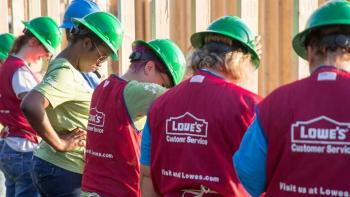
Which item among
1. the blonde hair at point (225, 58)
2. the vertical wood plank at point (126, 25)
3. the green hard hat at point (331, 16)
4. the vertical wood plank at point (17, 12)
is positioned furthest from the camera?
the vertical wood plank at point (17, 12)

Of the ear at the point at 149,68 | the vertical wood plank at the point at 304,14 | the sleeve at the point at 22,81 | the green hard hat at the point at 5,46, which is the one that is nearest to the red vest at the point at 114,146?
the ear at the point at 149,68

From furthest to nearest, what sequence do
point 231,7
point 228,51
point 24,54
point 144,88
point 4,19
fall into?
1. point 4,19
2. point 231,7
3. point 24,54
4. point 144,88
5. point 228,51

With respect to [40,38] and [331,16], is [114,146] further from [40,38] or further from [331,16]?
[40,38]

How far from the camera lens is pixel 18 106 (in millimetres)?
4883

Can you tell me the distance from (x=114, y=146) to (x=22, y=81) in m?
1.59

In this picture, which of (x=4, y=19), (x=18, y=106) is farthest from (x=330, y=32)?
(x=4, y=19)

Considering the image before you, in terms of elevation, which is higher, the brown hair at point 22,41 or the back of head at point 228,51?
the back of head at point 228,51

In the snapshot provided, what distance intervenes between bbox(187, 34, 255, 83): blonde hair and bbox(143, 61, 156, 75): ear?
514mm

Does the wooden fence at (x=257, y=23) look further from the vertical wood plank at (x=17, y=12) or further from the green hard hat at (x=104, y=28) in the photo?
the vertical wood plank at (x=17, y=12)

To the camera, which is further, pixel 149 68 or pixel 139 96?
pixel 149 68

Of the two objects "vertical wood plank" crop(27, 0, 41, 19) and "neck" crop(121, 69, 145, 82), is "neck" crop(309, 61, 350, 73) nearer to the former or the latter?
"neck" crop(121, 69, 145, 82)

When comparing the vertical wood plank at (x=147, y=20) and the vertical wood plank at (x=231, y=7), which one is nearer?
the vertical wood plank at (x=231, y=7)

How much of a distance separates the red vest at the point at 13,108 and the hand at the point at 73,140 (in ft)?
3.26

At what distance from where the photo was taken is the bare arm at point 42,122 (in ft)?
12.5
